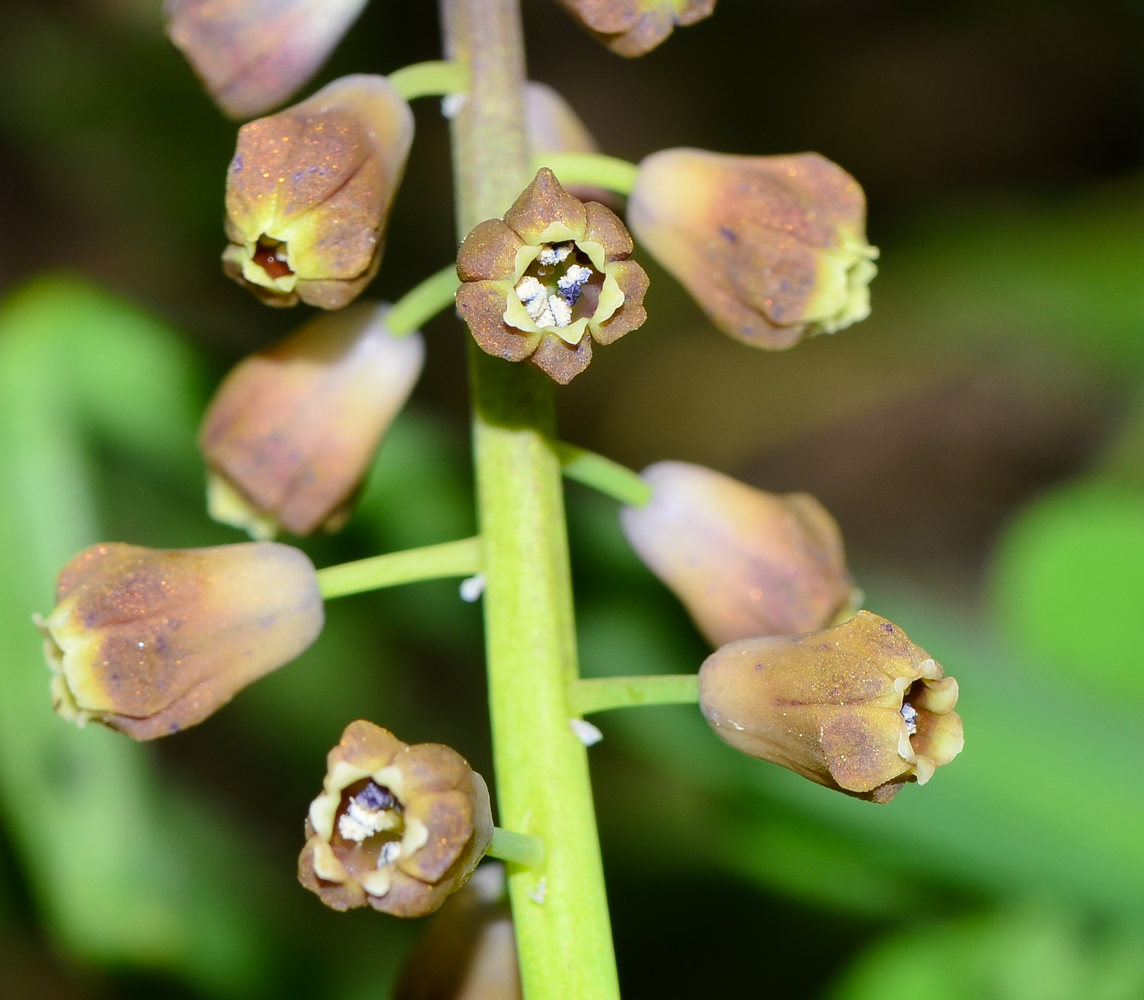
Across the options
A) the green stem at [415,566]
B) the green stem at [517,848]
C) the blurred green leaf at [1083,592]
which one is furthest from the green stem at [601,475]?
the blurred green leaf at [1083,592]

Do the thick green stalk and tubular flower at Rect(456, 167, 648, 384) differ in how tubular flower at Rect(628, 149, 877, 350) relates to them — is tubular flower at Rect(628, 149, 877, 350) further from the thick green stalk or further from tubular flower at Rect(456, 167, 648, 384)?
tubular flower at Rect(456, 167, 648, 384)

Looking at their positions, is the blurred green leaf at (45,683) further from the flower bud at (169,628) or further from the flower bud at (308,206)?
the flower bud at (308,206)

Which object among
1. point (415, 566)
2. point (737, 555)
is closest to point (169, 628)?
point (415, 566)

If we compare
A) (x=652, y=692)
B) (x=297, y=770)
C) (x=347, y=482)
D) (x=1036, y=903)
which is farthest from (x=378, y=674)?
(x=652, y=692)

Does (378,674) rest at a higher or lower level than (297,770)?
higher

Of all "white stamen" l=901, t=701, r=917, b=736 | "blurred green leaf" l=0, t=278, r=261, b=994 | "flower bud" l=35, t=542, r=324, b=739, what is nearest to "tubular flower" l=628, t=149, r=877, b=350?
"white stamen" l=901, t=701, r=917, b=736

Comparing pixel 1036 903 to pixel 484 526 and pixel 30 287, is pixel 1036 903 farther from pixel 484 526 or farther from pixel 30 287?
pixel 30 287

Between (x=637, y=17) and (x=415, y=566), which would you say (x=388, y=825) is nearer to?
(x=415, y=566)
